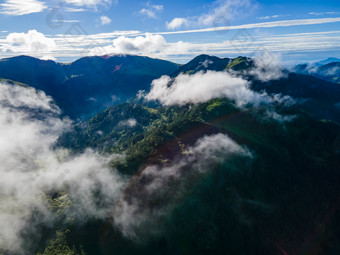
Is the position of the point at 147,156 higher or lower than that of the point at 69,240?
higher

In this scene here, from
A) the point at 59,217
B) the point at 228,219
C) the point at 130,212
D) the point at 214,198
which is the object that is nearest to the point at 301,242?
the point at 228,219

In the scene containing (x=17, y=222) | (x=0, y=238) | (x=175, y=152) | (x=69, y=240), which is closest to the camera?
(x=69, y=240)

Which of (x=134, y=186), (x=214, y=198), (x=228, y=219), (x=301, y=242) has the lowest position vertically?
(x=301, y=242)

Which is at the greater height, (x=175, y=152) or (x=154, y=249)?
(x=175, y=152)

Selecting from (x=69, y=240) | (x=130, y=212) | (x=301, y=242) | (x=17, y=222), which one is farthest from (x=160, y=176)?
(x=301, y=242)

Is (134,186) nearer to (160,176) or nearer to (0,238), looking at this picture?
(160,176)

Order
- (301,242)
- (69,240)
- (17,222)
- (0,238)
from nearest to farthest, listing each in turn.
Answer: (69,240) → (0,238) → (17,222) → (301,242)

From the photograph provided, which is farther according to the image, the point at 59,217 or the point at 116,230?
the point at 59,217

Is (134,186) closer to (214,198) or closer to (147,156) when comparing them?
(147,156)

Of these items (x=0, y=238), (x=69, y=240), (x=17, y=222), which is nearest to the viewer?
(x=69, y=240)
